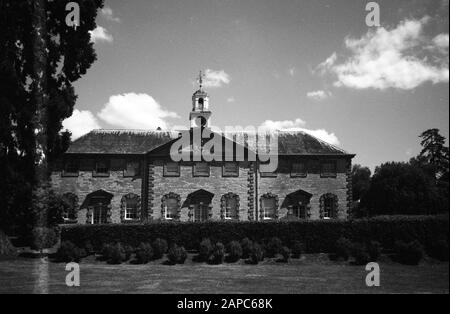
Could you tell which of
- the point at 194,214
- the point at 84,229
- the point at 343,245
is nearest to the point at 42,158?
the point at 84,229

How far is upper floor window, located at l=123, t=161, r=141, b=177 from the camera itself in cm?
3306

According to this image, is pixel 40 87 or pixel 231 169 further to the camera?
pixel 231 169

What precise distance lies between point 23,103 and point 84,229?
29.5ft

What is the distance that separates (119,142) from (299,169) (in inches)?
743

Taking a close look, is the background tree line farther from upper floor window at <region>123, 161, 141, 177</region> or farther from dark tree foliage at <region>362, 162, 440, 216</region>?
upper floor window at <region>123, 161, 141, 177</region>

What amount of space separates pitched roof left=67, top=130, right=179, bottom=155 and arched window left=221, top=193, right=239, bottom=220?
29.5 ft

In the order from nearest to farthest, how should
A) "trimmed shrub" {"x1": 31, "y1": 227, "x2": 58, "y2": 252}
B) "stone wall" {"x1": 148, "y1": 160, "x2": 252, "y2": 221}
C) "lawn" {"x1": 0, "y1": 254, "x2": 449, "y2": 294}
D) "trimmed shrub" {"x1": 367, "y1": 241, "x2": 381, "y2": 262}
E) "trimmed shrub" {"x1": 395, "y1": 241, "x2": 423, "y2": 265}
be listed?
"lawn" {"x1": 0, "y1": 254, "x2": 449, "y2": 294}, "trimmed shrub" {"x1": 395, "y1": 241, "x2": 423, "y2": 265}, "trimmed shrub" {"x1": 31, "y1": 227, "x2": 58, "y2": 252}, "trimmed shrub" {"x1": 367, "y1": 241, "x2": 381, "y2": 262}, "stone wall" {"x1": 148, "y1": 160, "x2": 252, "y2": 221}

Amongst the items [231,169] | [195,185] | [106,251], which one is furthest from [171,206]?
[106,251]

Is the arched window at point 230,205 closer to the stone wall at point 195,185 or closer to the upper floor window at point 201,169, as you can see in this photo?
the stone wall at point 195,185

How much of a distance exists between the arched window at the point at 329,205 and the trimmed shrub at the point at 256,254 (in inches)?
571

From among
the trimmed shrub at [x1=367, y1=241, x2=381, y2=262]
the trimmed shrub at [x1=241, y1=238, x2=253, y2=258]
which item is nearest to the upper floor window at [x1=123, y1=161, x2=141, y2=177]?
the trimmed shrub at [x1=241, y1=238, x2=253, y2=258]

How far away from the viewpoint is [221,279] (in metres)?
14.7

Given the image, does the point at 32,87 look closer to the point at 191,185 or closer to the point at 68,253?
the point at 68,253
